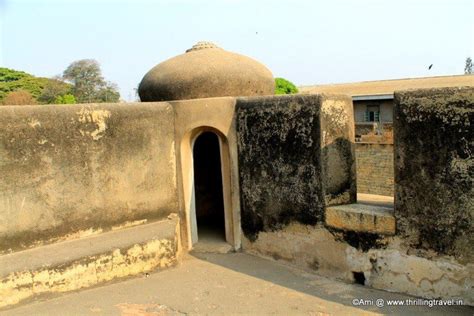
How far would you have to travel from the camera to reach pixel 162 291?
4.21 metres

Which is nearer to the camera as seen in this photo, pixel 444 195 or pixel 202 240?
pixel 444 195

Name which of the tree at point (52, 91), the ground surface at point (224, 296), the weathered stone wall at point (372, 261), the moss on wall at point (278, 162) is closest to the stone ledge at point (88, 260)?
the ground surface at point (224, 296)

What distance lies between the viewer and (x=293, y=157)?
4.55 m

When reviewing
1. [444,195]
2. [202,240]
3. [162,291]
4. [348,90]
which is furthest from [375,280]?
[348,90]

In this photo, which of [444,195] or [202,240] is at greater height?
[444,195]

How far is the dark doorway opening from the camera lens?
700 centimetres

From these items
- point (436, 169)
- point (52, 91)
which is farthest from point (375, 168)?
point (52, 91)

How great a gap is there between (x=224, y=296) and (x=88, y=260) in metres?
1.35

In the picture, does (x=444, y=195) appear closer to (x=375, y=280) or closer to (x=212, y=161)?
(x=375, y=280)

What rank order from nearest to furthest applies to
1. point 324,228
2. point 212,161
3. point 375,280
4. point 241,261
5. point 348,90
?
point 375,280 → point 324,228 → point 241,261 → point 212,161 → point 348,90

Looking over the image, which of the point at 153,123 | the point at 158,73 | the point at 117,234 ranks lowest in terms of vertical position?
the point at 117,234

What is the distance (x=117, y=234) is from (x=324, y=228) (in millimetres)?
2117

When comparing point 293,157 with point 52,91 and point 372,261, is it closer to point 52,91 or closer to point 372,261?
point 372,261

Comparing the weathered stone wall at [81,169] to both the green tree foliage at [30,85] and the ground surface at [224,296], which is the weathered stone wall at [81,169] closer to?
the ground surface at [224,296]
